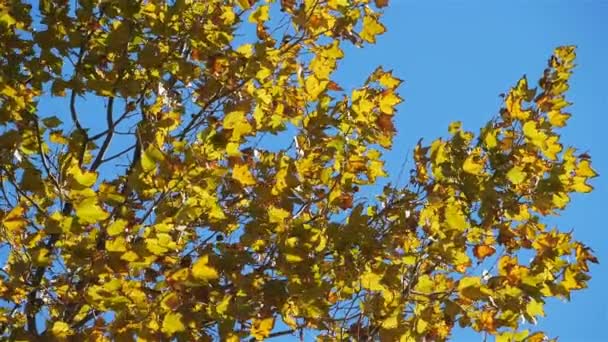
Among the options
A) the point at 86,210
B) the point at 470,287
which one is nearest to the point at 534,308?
the point at 470,287

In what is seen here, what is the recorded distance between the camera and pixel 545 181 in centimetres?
257

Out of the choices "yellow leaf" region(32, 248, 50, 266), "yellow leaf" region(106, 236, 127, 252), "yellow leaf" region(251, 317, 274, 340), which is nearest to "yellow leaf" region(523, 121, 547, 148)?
"yellow leaf" region(251, 317, 274, 340)

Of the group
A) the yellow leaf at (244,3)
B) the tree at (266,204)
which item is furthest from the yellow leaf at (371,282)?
the yellow leaf at (244,3)

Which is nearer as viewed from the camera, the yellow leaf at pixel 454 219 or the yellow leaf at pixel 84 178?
the yellow leaf at pixel 84 178

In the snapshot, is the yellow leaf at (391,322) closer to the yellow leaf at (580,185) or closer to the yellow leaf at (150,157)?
the yellow leaf at (580,185)

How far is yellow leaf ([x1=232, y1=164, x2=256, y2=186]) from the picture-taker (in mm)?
2705

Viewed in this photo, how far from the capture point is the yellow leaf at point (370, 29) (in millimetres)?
3189

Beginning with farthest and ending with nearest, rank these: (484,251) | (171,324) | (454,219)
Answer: (484,251) < (454,219) < (171,324)

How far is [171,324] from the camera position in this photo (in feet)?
7.66

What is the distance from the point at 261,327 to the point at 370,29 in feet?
4.60

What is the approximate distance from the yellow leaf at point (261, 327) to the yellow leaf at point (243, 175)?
0.51 meters

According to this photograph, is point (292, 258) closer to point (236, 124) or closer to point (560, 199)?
point (236, 124)

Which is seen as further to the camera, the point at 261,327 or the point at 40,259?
the point at 261,327

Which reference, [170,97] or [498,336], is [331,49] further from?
[498,336]
